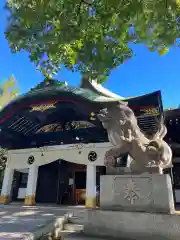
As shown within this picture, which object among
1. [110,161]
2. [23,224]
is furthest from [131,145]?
[23,224]

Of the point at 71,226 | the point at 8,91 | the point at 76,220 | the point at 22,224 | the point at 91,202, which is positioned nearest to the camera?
the point at 71,226

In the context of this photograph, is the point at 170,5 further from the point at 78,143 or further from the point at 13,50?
the point at 78,143

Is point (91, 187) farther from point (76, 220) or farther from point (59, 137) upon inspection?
point (76, 220)

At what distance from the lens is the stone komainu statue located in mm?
3906

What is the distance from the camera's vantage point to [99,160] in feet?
A: 34.0

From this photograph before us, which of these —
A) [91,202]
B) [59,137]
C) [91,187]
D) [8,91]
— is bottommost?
[91,202]

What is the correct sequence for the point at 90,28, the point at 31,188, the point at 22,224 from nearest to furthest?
the point at 90,28 → the point at 22,224 → the point at 31,188

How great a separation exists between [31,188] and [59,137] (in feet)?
11.0

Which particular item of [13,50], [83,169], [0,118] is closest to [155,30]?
[13,50]

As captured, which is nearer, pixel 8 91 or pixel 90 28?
pixel 90 28

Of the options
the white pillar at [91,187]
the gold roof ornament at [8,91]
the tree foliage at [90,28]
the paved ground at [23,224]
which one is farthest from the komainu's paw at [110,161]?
the gold roof ornament at [8,91]

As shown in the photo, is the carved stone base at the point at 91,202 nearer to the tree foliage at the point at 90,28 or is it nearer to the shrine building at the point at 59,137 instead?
the shrine building at the point at 59,137

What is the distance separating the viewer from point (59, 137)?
11.8 meters

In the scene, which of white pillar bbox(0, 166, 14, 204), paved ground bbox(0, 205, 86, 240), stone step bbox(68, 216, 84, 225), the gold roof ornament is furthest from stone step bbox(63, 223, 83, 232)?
the gold roof ornament
